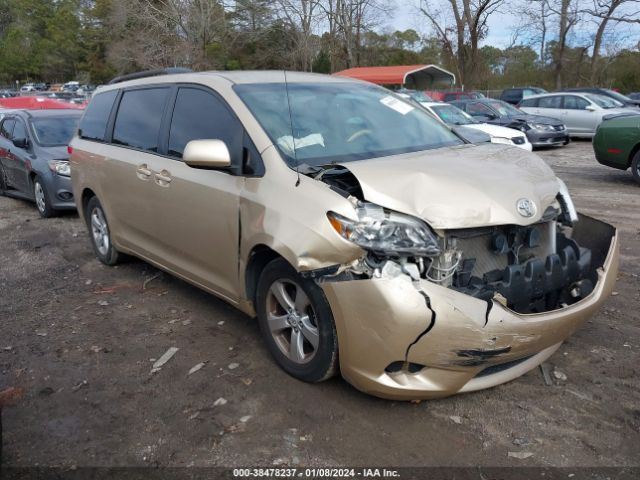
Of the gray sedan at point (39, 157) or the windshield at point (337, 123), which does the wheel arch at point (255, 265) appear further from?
the gray sedan at point (39, 157)

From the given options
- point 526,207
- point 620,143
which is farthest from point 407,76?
point 526,207

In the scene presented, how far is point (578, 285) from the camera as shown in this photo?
3303 mm

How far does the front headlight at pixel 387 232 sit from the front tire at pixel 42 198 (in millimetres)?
6862

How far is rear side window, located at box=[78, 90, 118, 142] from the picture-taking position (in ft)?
18.2

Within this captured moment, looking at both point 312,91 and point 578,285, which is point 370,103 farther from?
point 578,285

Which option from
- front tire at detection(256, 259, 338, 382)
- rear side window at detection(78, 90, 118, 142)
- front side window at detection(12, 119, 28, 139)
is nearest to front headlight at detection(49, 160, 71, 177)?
front side window at detection(12, 119, 28, 139)

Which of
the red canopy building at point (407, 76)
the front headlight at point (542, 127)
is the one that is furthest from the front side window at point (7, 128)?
the red canopy building at point (407, 76)

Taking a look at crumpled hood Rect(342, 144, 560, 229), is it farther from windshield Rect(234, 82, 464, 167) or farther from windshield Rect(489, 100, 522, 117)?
windshield Rect(489, 100, 522, 117)

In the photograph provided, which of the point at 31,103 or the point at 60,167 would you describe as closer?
the point at 60,167

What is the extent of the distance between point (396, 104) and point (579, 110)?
15.4 m

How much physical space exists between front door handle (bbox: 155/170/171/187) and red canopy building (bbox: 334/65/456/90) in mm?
21730

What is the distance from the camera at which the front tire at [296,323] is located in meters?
3.10

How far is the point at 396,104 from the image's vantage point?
445 cm

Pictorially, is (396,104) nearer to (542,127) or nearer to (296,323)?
(296,323)
